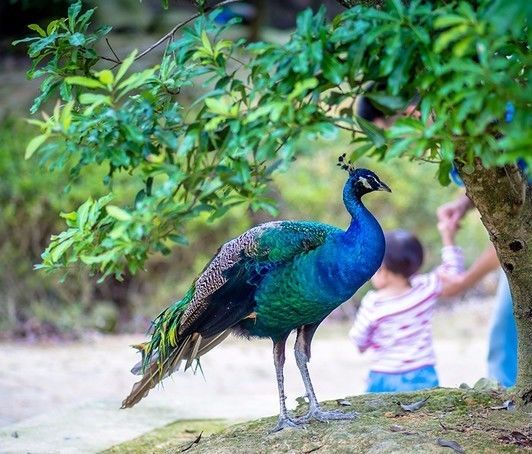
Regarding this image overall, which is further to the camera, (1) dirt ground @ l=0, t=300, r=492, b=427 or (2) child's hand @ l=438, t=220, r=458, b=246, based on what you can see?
(1) dirt ground @ l=0, t=300, r=492, b=427

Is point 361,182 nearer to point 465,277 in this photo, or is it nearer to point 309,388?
point 309,388

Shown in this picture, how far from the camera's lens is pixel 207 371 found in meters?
7.97

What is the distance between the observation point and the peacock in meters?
3.56

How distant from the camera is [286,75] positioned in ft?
8.48

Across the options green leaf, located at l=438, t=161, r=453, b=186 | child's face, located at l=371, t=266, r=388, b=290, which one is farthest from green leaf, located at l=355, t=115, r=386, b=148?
child's face, located at l=371, t=266, r=388, b=290

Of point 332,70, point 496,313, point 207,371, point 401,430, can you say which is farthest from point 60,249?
point 207,371

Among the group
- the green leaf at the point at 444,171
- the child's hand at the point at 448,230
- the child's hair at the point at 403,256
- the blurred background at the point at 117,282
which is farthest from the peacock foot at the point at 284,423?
the blurred background at the point at 117,282

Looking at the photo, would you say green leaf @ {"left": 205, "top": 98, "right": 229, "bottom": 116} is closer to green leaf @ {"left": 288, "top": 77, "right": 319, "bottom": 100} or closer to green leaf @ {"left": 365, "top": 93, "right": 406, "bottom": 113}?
green leaf @ {"left": 288, "top": 77, "right": 319, "bottom": 100}

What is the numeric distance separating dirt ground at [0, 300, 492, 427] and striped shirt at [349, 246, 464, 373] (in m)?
0.87

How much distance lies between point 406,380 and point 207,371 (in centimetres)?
312

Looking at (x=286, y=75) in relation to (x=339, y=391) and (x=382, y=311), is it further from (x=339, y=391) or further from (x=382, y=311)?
(x=339, y=391)

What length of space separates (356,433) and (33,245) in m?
5.93

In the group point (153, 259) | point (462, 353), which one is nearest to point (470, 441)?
point (462, 353)

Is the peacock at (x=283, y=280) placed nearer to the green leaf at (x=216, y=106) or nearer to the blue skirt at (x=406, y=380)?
the green leaf at (x=216, y=106)
